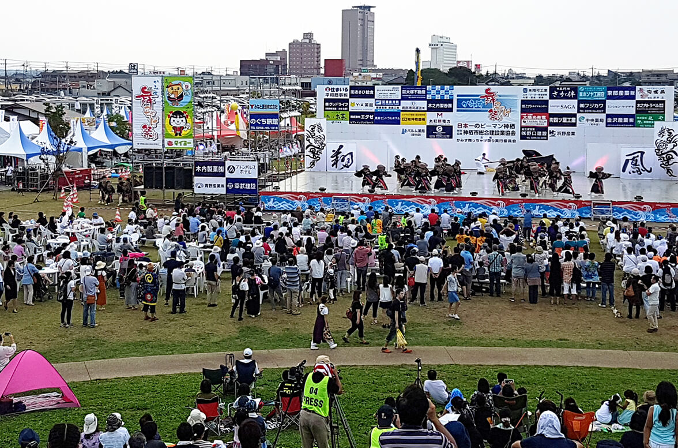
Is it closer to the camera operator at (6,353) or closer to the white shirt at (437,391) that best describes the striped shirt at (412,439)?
Result: the white shirt at (437,391)

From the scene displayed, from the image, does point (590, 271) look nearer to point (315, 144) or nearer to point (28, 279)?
point (28, 279)

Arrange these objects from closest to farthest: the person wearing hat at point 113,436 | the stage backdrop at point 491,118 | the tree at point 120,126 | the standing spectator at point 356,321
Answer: the person wearing hat at point 113,436, the standing spectator at point 356,321, the stage backdrop at point 491,118, the tree at point 120,126

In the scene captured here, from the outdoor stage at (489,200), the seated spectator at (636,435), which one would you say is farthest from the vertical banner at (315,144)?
the seated spectator at (636,435)

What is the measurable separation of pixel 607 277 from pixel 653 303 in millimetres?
2086

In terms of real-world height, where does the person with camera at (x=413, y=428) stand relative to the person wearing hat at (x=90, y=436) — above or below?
above

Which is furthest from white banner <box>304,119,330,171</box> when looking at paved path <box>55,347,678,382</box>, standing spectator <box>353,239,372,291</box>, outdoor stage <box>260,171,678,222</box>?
paved path <box>55,347,678,382</box>

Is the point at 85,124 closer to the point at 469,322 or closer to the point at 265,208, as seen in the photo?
the point at 265,208

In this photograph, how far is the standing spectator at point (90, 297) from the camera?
56.0ft

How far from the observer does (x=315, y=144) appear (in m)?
41.6

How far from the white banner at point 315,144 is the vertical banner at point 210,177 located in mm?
8159

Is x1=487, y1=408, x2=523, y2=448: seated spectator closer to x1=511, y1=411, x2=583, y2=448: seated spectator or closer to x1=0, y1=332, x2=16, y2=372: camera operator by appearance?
x1=511, y1=411, x2=583, y2=448: seated spectator

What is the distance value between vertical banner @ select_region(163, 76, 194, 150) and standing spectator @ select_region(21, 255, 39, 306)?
48.9 ft

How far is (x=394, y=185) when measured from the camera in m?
37.6

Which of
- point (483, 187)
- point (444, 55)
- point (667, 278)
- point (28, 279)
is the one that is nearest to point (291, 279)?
point (28, 279)
